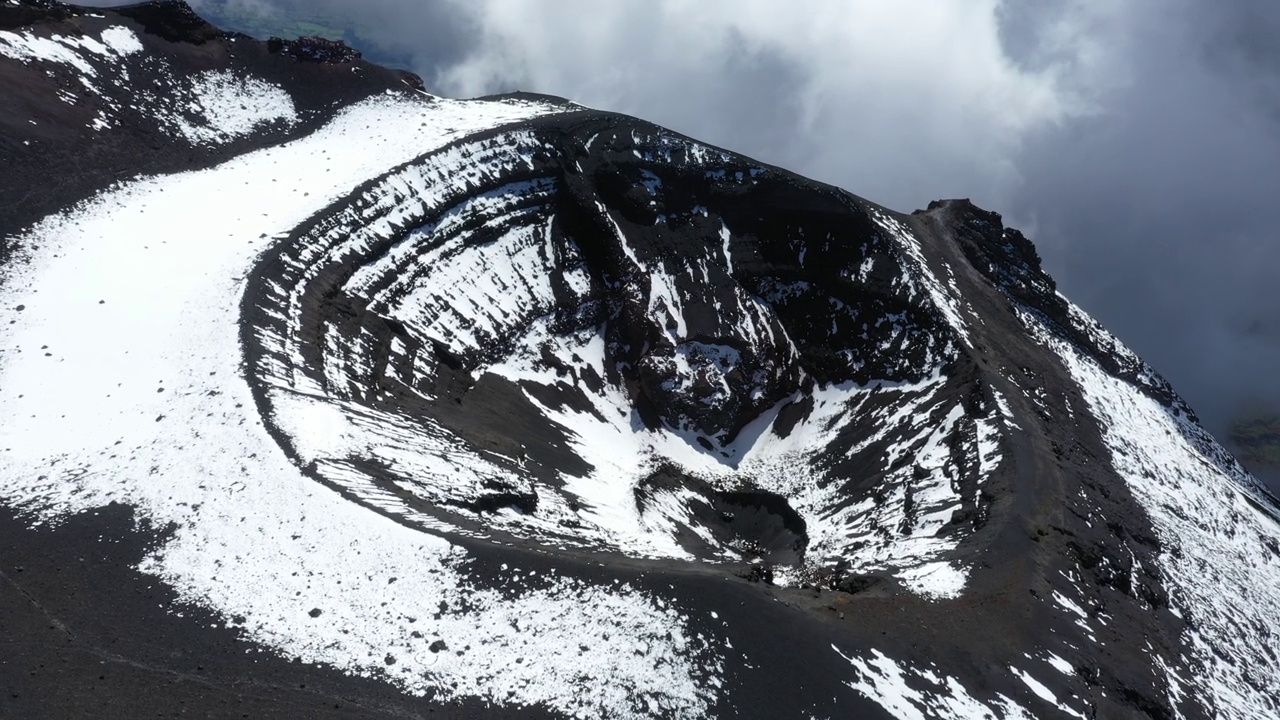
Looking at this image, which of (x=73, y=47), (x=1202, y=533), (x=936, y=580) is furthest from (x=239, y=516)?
(x=1202, y=533)

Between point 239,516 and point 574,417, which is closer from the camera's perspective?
point 239,516

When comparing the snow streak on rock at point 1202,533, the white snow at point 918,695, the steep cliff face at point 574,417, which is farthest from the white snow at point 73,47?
the snow streak on rock at point 1202,533

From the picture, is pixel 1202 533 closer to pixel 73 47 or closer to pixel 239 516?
pixel 239 516

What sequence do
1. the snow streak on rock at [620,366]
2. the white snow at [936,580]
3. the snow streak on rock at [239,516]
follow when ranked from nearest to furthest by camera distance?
the snow streak on rock at [239,516] < the white snow at [936,580] < the snow streak on rock at [620,366]

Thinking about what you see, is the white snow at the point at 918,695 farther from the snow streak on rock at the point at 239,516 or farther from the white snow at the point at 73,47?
the white snow at the point at 73,47

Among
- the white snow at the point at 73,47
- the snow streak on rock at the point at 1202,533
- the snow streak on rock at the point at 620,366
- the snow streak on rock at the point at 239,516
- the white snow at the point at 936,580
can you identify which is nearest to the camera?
the snow streak on rock at the point at 239,516

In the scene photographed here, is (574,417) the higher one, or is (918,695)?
(574,417)
